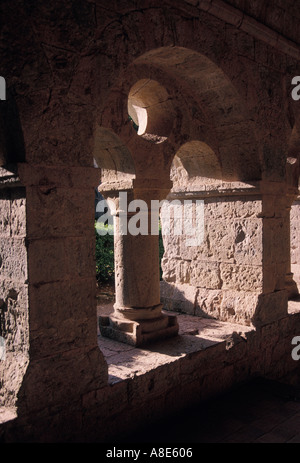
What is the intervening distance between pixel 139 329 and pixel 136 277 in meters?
0.42

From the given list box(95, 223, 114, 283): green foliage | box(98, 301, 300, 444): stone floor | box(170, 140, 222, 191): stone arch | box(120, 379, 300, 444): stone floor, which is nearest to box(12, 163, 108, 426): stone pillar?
box(98, 301, 300, 444): stone floor

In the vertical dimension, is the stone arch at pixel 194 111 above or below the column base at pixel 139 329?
above

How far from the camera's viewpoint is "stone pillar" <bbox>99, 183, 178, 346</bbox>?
11.4 ft

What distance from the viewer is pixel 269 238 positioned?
13.2 feet

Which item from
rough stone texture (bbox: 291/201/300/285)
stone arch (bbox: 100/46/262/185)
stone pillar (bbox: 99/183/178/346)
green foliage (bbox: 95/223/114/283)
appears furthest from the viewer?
green foliage (bbox: 95/223/114/283)

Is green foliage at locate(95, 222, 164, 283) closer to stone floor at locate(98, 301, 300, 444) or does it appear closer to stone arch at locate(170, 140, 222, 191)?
stone arch at locate(170, 140, 222, 191)

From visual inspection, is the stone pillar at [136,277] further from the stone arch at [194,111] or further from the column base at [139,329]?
the stone arch at [194,111]

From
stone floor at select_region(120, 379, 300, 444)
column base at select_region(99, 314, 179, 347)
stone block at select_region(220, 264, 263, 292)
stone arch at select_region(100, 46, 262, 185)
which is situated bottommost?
stone floor at select_region(120, 379, 300, 444)

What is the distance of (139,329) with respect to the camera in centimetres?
338

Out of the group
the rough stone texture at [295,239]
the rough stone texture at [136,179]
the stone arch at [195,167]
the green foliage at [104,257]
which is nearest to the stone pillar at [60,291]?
the rough stone texture at [136,179]

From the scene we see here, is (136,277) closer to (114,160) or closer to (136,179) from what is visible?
(136,179)

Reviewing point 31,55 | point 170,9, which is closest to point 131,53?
point 170,9

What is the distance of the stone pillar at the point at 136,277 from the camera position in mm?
3484
